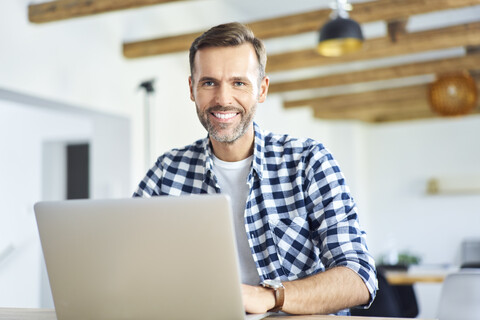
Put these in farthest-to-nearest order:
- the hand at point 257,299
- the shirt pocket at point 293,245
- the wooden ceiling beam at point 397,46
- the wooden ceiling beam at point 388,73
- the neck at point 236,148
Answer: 1. the wooden ceiling beam at point 388,73
2. the wooden ceiling beam at point 397,46
3. the neck at point 236,148
4. the shirt pocket at point 293,245
5. the hand at point 257,299

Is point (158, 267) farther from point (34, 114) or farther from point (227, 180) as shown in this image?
point (34, 114)

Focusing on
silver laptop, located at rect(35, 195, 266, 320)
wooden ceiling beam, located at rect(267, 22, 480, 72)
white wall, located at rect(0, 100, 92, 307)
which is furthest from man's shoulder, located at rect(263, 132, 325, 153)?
white wall, located at rect(0, 100, 92, 307)

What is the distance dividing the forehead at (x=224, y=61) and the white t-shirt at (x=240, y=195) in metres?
0.28

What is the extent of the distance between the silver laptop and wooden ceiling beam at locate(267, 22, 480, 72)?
4.57 m

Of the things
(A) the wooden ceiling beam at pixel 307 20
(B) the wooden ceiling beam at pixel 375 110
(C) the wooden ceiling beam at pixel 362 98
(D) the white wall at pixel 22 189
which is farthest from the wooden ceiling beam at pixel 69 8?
(B) the wooden ceiling beam at pixel 375 110

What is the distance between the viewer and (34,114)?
24.8 feet

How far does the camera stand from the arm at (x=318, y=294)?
1.31 metres

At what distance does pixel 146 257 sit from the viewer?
1183 mm

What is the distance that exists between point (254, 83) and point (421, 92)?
6.32 meters

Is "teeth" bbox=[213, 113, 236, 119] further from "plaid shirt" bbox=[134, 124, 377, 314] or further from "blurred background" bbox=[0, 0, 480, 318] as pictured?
"blurred background" bbox=[0, 0, 480, 318]

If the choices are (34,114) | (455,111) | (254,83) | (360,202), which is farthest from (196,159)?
(360,202)

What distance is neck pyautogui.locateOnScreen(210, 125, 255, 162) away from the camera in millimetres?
1802

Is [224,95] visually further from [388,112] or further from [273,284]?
[388,112]

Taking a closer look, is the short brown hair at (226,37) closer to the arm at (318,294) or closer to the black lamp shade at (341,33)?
the arm at (318,294)
